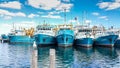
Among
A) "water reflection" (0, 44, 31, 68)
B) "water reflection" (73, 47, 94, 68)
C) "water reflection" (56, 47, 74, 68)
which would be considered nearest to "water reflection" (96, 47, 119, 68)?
"water reflection" (73, 47, 94, 68)

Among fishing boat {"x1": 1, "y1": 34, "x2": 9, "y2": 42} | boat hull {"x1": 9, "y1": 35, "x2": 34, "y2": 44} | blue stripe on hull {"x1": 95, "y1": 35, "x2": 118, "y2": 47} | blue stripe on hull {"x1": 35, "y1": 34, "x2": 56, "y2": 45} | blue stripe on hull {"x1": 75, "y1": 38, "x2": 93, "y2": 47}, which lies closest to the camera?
blue stripe on hull {"x1": 75, "y1": 38, "x2": 93, "y2": 47}

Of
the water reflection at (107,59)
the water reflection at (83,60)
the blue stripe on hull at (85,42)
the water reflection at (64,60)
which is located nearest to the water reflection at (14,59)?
the water reflection at (64,60)

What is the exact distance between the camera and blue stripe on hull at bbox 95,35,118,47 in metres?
67.6

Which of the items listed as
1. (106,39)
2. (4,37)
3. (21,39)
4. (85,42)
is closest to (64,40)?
(85,42)

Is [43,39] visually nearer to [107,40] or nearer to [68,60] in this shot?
[107,40]

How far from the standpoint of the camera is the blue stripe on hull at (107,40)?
6762 cm

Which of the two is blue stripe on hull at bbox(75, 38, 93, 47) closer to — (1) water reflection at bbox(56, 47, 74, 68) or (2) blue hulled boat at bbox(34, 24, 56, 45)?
(2) blue hulled boat at bbox(34, 24, 56, 45)

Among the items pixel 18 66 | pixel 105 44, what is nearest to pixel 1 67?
pixel 18 66

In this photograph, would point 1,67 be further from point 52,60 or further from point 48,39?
point 48,39

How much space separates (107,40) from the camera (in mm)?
68562

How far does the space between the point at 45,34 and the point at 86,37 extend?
13740 mm

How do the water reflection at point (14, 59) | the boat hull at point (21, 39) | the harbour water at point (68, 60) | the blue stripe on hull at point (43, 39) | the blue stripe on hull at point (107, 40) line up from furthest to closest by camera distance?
1. the boat hull at point (21, 39)
2. the blue stripe on hull at point (43, 39)
3. the blue stripe on hull at point (107, 40)
4. the harbour water at point (68, 60)
5. the water reflection at point (14, 59)

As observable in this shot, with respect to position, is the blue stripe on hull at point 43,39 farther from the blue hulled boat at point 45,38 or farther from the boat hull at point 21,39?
the boat hull at point 21,39

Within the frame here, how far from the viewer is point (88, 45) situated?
6694 cm
